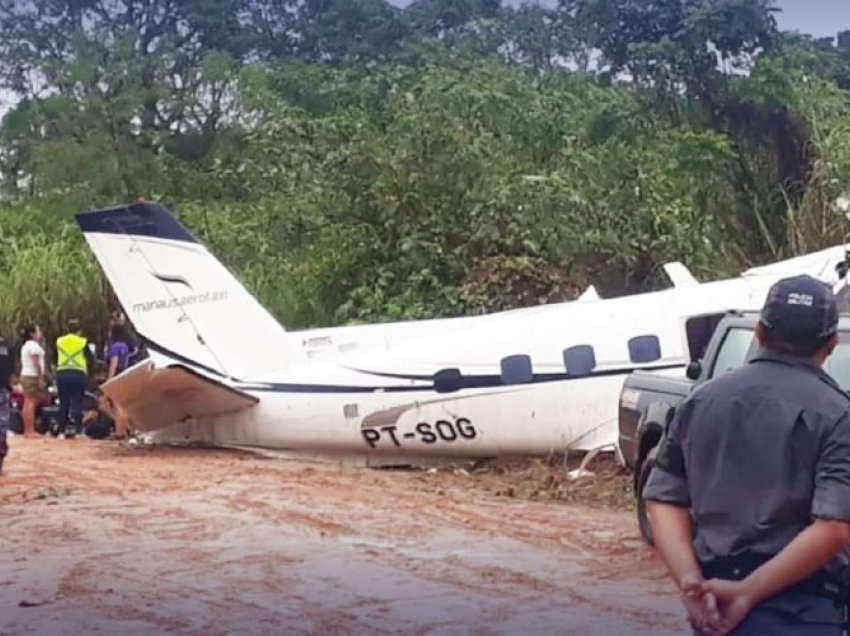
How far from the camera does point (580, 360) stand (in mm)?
15516

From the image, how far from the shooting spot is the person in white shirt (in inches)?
830

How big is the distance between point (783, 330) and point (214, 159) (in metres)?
21.5

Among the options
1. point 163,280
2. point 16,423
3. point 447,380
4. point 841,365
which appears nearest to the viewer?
point 841,365

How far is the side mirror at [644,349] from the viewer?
49.9ft

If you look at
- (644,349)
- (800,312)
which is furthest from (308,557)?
(800,312)

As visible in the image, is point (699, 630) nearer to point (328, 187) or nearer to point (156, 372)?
point (156, 372)

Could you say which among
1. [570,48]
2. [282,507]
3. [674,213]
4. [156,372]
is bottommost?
[282,507]

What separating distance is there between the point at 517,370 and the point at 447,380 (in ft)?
2.28

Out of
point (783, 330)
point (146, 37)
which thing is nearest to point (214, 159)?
point (146, 37)

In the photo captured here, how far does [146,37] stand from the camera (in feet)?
46.4

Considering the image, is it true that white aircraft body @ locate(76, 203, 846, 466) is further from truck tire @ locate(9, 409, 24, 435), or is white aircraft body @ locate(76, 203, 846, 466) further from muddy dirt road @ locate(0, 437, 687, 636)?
truck tire @ locate(9, 409, 24, 435)

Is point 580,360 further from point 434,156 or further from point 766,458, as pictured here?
point 766,458

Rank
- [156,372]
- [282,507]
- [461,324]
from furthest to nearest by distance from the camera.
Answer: [461,324], [156,372], [282,507]

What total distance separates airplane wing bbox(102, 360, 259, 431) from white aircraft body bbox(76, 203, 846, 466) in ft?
0.07
